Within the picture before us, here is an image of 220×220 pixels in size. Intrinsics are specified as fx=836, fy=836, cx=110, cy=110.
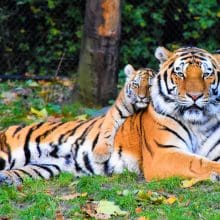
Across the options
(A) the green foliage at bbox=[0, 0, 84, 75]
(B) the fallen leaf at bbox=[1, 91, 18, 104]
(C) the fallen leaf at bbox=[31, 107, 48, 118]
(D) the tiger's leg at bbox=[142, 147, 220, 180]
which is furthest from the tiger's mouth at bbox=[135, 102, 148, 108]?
(A) the green foliage at bbox=[0, 0, 84, 75]

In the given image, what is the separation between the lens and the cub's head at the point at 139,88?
6.68 m

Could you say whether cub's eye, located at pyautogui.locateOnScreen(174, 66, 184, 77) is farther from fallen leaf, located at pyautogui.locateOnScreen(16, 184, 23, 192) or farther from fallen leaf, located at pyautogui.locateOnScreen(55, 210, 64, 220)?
fallen leaf, located at pyautogui.locateOnScreen(55, 210, 64, 220)

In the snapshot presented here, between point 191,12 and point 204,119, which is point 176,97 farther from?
A: point 191,12

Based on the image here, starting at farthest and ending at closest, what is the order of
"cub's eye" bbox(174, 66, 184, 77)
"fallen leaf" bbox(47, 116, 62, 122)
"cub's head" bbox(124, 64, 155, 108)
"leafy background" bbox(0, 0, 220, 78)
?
"leafy background" bbox(0, 0, 220, 78)
"fallen leaf" bbox(47, 116, 62, 122)
"cub's head" bbox(124, 64, 155, 108)
"cub's eye" bbox(174, 66, 184, 77)

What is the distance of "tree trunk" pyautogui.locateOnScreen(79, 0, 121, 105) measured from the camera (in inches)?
346

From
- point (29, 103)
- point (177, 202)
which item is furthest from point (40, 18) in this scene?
point (177, 202)

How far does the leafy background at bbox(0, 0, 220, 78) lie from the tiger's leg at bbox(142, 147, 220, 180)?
5059 millimetres

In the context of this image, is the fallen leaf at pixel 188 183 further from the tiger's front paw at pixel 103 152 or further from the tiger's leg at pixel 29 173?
the tiger's leg at pixel 29 173

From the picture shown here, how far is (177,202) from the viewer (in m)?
5.36

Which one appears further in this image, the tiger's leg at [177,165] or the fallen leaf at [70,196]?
the tiger's leg at [177,165]

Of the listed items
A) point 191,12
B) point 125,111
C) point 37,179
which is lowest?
point 37,179

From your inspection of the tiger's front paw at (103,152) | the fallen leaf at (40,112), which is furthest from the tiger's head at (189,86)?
the fallen leaf at (40,112)

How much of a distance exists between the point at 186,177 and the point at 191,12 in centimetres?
561

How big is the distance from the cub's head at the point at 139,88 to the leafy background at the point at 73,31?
441 cm
